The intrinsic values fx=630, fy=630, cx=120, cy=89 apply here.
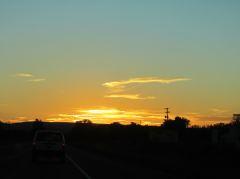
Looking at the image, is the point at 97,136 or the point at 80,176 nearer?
the point at 80,176

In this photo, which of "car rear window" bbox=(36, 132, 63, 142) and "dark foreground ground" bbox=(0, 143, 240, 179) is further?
"car rear window" bbox=(36, 132, 63, 142)

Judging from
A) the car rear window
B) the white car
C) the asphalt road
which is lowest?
the asphalt road

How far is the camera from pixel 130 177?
26234 mm

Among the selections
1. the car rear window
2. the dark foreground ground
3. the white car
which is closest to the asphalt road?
the dark foreground ground

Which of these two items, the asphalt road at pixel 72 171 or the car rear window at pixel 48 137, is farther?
the car rear window at pixel 48 137

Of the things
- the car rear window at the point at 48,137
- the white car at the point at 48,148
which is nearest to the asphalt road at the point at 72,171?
the white car at the point at 48,148

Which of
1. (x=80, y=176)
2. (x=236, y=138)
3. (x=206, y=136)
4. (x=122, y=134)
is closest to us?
(x=80, y=176)

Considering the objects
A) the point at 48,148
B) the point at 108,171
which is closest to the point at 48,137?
the point at 48,148

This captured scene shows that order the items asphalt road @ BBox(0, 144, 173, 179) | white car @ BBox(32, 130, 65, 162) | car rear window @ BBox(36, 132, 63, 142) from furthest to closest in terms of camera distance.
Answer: car rear window @ BBox(36, 132, 63, 142)
white car @ BBox(32, 130, 65, 162)
asphalt road @ BBox(0, 144, 173, 179)

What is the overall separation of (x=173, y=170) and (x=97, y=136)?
166280mm

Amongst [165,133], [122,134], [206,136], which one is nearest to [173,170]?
[165,133]

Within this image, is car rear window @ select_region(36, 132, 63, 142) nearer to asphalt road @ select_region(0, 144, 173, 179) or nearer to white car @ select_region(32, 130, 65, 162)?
white car @ select_region(32, 130, 65, 162)

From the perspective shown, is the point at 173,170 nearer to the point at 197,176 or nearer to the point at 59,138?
the point at 197,176

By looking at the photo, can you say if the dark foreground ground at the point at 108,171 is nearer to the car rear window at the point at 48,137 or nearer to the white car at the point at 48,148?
the white car at the point at 48,148
